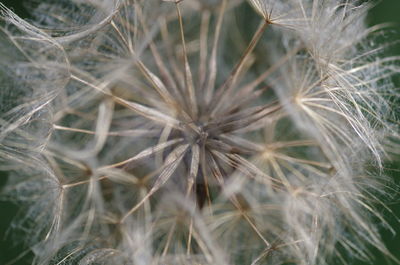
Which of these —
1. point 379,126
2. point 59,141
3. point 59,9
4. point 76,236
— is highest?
point 59,9

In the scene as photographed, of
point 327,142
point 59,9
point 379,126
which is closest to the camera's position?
point 379,126

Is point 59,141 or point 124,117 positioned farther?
point 124,117

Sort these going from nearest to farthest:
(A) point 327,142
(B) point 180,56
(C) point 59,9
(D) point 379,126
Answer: (D) point 379,126 < (A) point 327,142 < (C) point 59,9 < (B) point 180,56

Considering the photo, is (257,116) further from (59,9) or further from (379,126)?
(59,9)

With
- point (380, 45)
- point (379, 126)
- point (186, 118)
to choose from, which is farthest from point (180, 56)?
point (379, 126)

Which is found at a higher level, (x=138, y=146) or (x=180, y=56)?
(x=180, y=56)

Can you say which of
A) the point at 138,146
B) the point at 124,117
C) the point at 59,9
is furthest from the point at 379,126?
the point at 59,9
